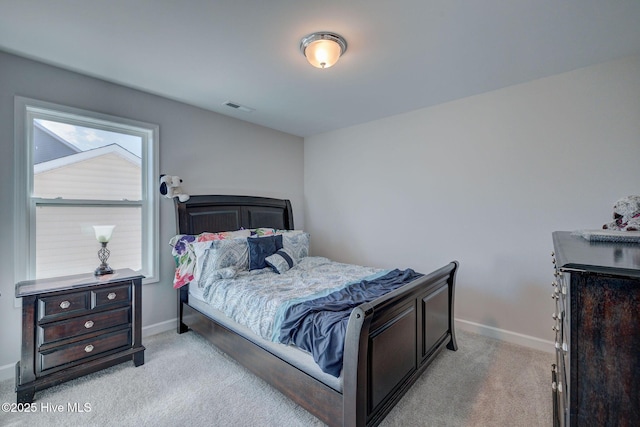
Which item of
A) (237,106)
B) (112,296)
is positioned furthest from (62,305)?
(237,106)

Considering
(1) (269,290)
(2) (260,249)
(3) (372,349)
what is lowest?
(3) (372,349)

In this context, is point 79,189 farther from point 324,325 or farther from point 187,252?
point 324,325

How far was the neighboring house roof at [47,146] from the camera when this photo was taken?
246 cm

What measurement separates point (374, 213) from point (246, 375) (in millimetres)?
2492

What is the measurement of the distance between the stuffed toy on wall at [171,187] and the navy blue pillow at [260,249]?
91 cm

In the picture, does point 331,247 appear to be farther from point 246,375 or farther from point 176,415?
point 176,415

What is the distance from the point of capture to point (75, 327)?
218 centimetres

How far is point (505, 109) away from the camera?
286cm

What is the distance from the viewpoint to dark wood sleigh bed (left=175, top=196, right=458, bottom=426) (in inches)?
58.2

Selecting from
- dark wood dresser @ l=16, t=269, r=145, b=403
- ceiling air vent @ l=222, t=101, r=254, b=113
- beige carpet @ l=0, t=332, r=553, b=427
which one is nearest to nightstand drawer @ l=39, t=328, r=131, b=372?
dark wood dresser @ l=16, t=269, r=145, b=403

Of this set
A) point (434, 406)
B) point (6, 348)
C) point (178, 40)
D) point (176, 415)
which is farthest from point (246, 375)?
point (178, 40)

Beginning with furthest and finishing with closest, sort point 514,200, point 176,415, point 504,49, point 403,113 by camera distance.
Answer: point 403,113, point 514,200, point 504,49, point 176,415

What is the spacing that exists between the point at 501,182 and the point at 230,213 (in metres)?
3.17

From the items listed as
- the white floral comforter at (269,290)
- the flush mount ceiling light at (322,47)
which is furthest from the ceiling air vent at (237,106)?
the white floral comforter at (269,290)
